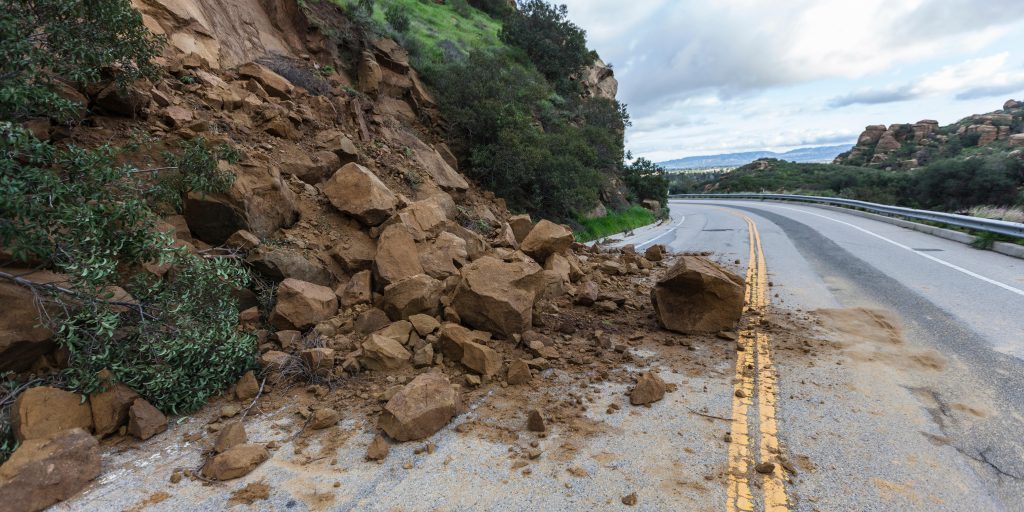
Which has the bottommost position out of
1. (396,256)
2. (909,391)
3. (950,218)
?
(909,391)

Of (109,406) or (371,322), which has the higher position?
(371,322)

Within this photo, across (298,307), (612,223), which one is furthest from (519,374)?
(612,223)

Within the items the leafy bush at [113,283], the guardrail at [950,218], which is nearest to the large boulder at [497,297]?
the leafy bush at [113,283]

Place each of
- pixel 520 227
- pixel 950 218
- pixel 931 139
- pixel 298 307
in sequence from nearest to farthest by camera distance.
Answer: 1. pixel 298 307
2. pixel 520 227
3. pixel 950 218
4. pixel 931 139

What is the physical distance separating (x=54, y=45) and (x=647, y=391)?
6772 millimetres

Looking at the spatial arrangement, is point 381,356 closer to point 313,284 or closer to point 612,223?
point 313,284

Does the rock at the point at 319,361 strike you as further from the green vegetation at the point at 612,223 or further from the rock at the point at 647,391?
the green vegetation at the point at 612,223

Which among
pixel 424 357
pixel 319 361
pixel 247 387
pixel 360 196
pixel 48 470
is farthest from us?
pixel 360 196

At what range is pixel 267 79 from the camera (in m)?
9.77

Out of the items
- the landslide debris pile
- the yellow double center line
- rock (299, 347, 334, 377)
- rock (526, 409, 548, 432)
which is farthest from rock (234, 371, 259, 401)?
the yellow double center line

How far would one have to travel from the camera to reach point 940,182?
32.2 metres

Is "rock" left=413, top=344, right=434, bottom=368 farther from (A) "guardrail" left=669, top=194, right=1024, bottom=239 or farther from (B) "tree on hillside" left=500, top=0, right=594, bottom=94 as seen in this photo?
(B) "tree on hillside" left=500, top=0, right=594, bottom=94

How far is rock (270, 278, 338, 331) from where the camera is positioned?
18.8 ft

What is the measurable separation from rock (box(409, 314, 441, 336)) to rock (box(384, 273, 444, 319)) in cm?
14
